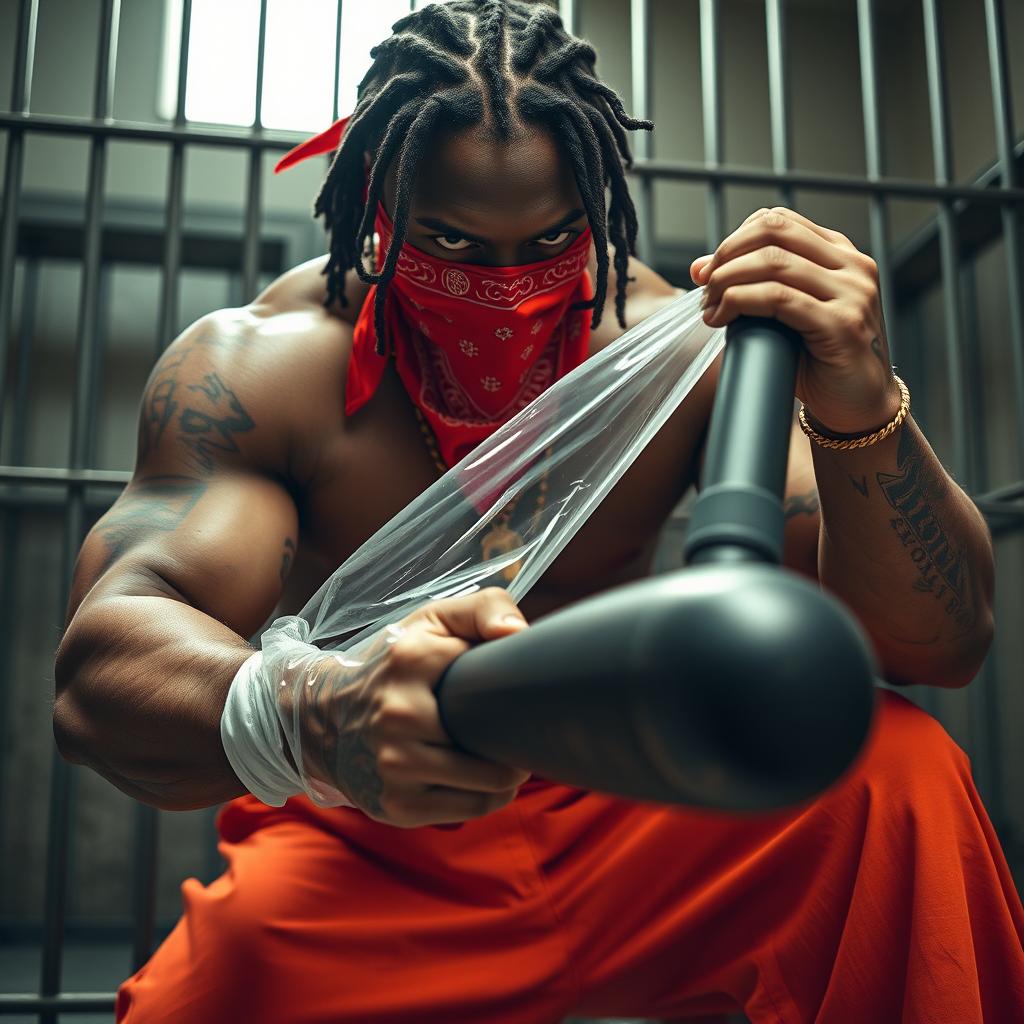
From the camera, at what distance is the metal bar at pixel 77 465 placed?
143 centimetres

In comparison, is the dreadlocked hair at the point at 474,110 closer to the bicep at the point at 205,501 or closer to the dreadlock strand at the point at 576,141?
the dreadlock strand at the point at 576,141

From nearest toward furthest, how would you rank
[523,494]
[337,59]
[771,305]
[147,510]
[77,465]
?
[771,305] → [523,494] → [147,510] → [77,465] → [337,59]

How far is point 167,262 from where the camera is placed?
1593mm

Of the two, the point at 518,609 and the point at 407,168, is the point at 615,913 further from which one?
the point at 407,168

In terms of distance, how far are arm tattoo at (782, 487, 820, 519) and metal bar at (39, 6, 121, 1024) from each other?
0.95 metres

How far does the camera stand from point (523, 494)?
2.78ft

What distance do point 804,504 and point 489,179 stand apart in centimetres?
40

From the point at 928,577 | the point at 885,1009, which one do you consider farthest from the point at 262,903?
the point at 928,577

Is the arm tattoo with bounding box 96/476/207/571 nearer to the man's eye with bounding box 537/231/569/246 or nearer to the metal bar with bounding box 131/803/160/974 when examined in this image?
the man's eye with bounding box 537/231/569/246

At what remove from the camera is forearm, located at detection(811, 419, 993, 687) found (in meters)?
0.78

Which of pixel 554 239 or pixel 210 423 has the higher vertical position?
pixel 554 239

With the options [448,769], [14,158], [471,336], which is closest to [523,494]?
[471,336]

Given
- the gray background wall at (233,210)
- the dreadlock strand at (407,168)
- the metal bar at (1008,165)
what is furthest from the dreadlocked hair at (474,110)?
the gray background wall at (233,210)

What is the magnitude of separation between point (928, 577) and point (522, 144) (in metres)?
0.48
